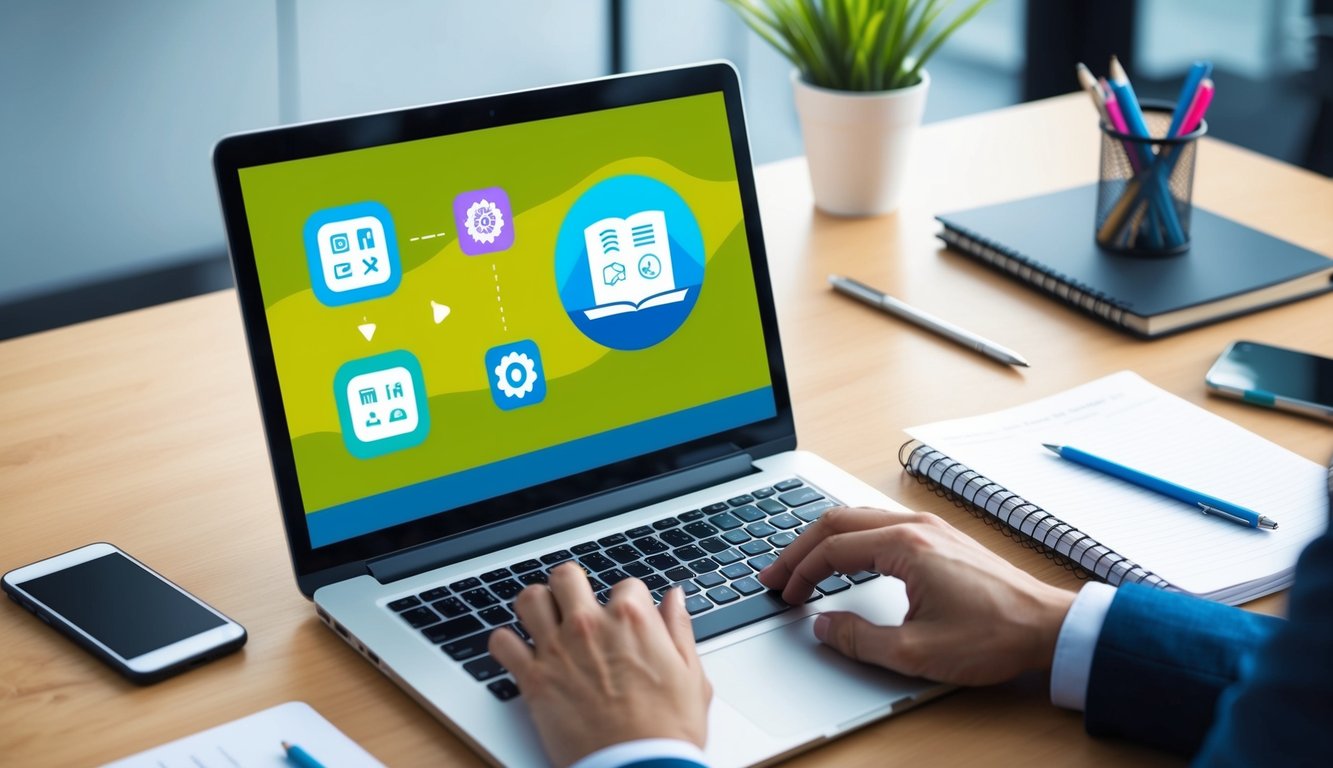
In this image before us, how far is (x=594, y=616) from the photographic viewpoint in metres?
0.83

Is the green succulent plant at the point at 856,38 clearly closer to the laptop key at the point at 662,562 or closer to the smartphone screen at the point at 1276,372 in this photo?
the smartphone screen at the point at 1276,372

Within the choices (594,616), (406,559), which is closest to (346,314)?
(406,559)

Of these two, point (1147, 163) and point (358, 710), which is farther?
point (1147, 163)

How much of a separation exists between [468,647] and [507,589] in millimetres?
72

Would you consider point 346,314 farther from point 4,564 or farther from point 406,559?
point 4,564

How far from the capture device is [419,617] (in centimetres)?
90

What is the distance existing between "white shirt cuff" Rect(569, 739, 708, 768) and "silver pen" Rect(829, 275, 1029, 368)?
678mm

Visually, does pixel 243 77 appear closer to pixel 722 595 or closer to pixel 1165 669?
pixel 722 595

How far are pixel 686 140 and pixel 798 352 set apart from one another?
322mm

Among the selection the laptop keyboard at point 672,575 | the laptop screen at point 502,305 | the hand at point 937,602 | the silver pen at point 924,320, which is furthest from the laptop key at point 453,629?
the silver pen at point 924,320

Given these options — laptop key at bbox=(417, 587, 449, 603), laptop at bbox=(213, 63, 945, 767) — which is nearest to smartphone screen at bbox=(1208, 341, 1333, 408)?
laptop at bbox=(213, 63, 945, 767)

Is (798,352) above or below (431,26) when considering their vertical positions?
below

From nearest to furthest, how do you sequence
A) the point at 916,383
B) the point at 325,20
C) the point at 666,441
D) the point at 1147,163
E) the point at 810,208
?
the point at 666,441
the point at 916,383
the point at 1147,163
the point at 810,208
the point at 325,20

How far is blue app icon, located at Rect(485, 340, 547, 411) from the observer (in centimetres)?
101
